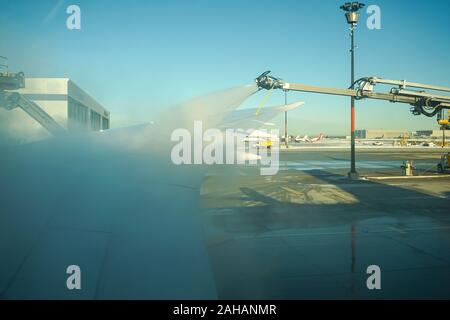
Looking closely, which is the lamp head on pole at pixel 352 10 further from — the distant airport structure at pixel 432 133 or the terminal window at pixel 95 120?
the distant airport structure at pixel 432 133

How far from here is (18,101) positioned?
19.1 meters

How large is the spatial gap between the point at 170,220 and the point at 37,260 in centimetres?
102

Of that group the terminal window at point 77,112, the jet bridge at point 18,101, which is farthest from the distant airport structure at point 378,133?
the jet bridge at point 18,101

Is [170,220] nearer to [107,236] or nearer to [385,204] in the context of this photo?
[107,236]

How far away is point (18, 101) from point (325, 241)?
18218mm

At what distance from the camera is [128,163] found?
3.38 metres

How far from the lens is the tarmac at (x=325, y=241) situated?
5.72 metres

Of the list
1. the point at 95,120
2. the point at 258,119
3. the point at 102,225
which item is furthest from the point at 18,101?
the point at 102,225

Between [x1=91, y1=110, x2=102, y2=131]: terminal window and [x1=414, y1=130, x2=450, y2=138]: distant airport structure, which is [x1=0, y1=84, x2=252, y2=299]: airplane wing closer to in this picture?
[x1=91, y1=110, x2=102, y2=131]: terminal window

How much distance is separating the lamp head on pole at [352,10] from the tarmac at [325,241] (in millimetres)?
8999

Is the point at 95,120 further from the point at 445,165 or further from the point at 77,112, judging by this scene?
the point at 445,165

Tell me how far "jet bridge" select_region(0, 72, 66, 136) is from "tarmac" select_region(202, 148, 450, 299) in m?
10.4

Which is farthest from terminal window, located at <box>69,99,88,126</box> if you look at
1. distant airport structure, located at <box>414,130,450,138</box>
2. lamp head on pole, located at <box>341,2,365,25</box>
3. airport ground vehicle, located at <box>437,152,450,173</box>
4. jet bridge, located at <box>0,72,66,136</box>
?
distant airport structure, located at <box>414,130,450,138</box>
